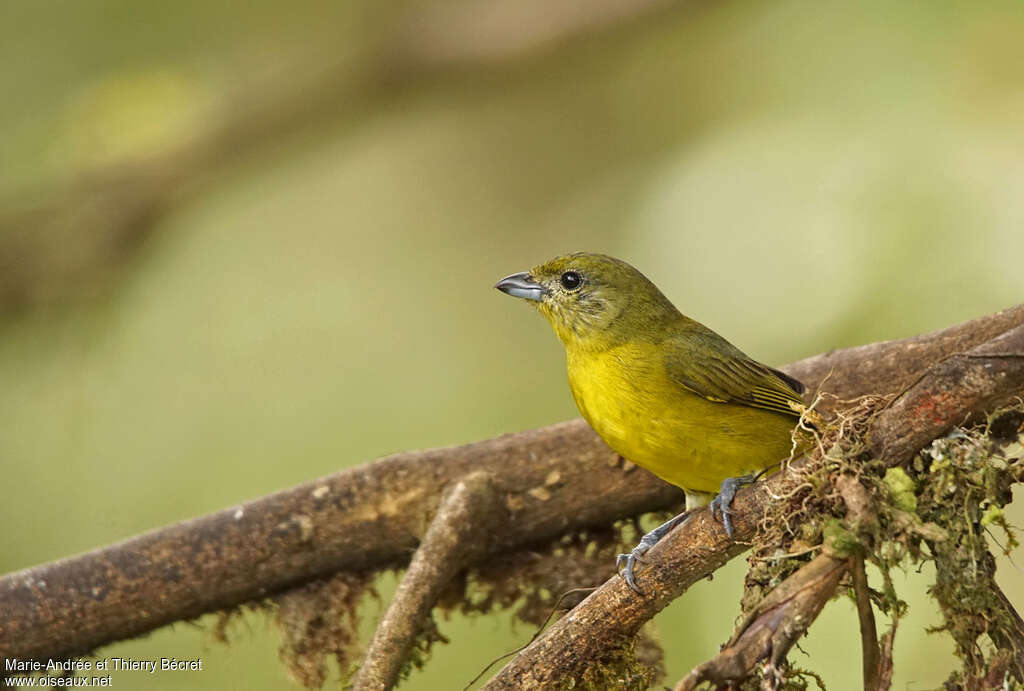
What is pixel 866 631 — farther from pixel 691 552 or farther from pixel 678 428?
pixel 678 428

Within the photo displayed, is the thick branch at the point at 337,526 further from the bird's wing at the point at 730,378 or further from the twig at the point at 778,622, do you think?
the twig at the point at 778,622

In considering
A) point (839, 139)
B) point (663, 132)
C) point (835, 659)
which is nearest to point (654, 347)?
point (835, 659)

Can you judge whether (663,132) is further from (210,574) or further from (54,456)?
(210,574)

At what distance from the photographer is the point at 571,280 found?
3.98 m

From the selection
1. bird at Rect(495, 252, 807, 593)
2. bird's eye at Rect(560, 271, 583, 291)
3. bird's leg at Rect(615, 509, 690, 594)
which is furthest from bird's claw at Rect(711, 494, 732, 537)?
bird's eye at Rect(560, 271, 583, 291)

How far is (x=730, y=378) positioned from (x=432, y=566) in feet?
3.68

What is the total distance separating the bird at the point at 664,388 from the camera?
3.26 meters

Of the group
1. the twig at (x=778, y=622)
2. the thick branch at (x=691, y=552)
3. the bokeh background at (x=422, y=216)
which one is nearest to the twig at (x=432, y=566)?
the thick branch at (x=691, y=552)

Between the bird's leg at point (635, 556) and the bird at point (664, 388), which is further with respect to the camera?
the bird at point (664, 388)

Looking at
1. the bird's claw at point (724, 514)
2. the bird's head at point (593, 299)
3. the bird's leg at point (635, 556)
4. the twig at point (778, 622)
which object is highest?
the bird's head at point (593, 299)

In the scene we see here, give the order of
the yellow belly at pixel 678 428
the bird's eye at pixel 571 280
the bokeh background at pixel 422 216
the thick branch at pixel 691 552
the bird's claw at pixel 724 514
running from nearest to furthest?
1. the thick branch at pixel 691 552
2. the bird's claw at pixel 724 514
3. the yellow belly at pixel 678 428
4. the bird's eye at pixel 571 280
5. the bokeh background at pixel 422 216

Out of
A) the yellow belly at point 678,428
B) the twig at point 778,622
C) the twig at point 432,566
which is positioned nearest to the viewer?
the twig at point 778,622

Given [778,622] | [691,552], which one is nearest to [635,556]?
[691,552]

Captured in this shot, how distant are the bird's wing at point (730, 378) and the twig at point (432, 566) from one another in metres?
0.76
